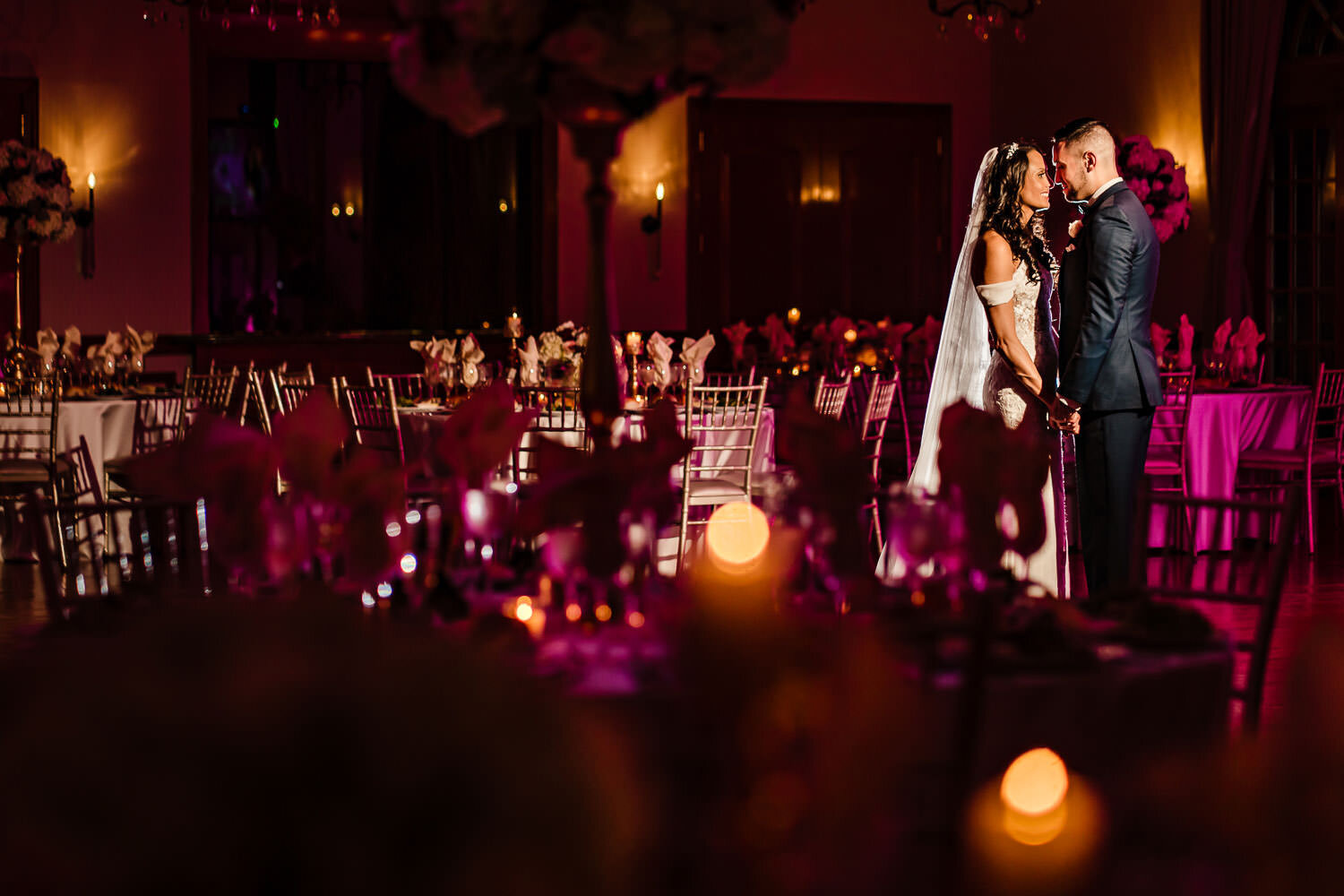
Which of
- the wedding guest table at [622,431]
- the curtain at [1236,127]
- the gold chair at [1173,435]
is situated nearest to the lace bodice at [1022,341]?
the wedding guest table at [622,431]

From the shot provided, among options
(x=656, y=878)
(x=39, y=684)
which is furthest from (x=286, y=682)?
(x=656, y=878)

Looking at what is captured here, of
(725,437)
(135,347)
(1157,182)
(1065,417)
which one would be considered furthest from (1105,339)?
(135,347)

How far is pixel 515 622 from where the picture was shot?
5.16ft

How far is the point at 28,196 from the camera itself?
769 cm

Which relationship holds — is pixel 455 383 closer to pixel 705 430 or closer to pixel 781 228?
pixel 705 430

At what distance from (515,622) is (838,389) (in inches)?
176

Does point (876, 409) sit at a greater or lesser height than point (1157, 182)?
lesser

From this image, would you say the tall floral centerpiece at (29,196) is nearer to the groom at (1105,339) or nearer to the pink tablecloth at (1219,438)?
the groom at (1105,339)

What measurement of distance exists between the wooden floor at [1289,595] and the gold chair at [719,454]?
1725mm

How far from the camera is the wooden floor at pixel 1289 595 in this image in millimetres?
4773

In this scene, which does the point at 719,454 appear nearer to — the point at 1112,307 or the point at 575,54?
the point at 1112,307

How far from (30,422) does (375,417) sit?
1791 mm

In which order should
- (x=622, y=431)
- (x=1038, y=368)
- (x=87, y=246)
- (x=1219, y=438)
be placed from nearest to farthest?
(x=1038, y=368)
(x=622, y=431)
(x=1219, y=438)
(x=87, y=246)

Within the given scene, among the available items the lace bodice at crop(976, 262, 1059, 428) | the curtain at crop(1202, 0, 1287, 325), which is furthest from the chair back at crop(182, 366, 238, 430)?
the curtain at crop(1202, 0, 1287, 325)
